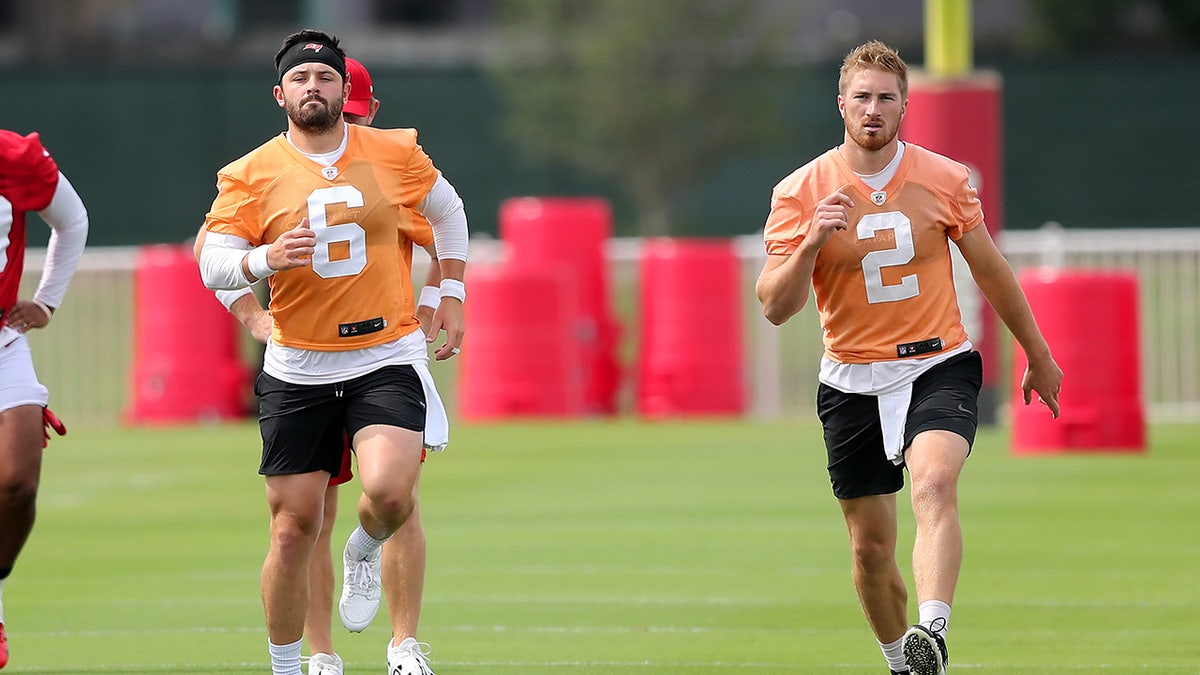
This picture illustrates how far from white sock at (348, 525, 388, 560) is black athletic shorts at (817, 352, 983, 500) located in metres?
1.58

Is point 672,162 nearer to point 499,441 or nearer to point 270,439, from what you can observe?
point 499,441

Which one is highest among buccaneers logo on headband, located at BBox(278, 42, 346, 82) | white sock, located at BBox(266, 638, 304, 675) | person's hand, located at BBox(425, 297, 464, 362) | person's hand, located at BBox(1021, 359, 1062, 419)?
buccaneers logo on headband, located at BBox(278, 42, 346, 82)

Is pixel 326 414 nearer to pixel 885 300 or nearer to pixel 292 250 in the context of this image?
pixel 292 250

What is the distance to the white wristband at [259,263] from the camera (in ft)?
23.6

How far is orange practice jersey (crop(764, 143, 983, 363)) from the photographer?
743 cm

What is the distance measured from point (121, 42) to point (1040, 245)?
81.8 ft

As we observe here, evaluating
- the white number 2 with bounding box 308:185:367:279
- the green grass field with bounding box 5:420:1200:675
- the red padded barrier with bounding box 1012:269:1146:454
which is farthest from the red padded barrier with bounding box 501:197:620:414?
the white number 2 with bounding box 308:185:367:279

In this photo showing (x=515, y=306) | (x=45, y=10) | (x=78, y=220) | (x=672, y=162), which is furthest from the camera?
(x=45, y=10)

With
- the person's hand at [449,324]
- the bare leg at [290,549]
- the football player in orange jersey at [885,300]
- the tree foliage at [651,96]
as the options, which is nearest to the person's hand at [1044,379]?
the football player in orange jersey at [885,300]

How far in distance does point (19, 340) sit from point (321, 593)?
57.6 inches

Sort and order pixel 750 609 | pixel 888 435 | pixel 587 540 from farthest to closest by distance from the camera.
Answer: pixel 587 540
pixel 750 609
pixel 888 435

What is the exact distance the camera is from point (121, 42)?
40.3 metres

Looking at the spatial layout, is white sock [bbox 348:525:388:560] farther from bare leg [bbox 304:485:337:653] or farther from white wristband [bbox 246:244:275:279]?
white wristband [bbox 246:244:275:279]

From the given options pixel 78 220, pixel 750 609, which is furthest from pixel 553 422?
pixel 78 220
